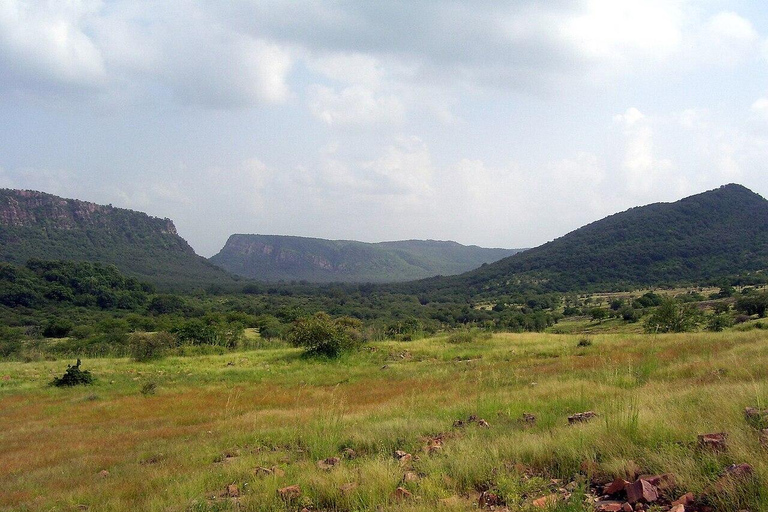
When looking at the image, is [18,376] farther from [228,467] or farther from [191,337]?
[228,467]

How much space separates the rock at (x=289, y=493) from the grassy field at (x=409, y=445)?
0.24 ft

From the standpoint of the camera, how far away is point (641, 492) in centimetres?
397

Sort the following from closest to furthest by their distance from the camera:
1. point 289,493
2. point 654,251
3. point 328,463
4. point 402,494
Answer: point 402,494 → point 289,493 → point 328,463 → point 654,251

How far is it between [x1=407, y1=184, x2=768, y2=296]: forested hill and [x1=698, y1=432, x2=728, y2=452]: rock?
103 metres

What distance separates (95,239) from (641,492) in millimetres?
188133

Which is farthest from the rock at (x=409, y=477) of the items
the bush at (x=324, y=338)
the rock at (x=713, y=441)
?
the bush at (x=324, y=338)

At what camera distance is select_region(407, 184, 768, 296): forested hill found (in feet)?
328

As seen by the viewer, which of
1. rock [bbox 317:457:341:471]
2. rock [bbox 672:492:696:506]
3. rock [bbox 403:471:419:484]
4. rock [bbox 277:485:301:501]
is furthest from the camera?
rock [bbox 317:457:341:471]

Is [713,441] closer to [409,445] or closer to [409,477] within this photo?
[409,477]

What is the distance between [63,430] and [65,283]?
9889 centimetres

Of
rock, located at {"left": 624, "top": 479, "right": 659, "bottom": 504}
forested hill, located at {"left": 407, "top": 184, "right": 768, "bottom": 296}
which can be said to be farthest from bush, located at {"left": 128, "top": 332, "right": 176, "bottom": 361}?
forested hill, located at {"left": 407, "top": 184, "right": 768, "bottom": 296}

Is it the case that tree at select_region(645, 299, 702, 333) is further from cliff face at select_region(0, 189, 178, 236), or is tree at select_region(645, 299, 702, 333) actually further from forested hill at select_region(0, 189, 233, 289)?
cliff face at select_region(0, 189, 178, 236)

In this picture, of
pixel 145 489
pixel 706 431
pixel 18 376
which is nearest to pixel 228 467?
pixel 145 489

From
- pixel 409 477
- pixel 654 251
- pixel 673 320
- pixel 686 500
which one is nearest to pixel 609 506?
pixel 686 500
